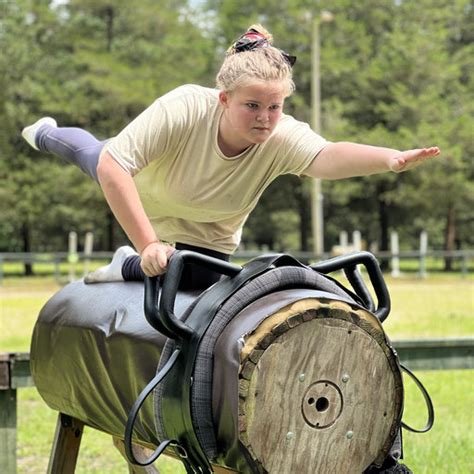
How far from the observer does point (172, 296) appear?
2.30 meters

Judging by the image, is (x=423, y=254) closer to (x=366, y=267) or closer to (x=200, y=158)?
(x=200, y=158)

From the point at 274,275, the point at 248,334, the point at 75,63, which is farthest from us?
the point at 75,63

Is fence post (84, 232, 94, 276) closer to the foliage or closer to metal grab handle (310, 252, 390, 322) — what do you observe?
the foliage

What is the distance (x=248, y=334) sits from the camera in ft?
7.11

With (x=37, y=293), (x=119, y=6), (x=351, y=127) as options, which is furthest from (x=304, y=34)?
(x=37, y=293)

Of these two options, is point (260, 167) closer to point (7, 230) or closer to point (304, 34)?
point (304, 34)

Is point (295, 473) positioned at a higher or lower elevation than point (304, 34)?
Answer: lower

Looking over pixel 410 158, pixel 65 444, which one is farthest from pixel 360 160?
pixel 65 444

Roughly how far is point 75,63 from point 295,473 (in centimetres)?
3275

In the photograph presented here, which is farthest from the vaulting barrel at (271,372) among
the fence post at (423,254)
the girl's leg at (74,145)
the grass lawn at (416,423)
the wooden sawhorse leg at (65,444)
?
the fence post at (423,254)

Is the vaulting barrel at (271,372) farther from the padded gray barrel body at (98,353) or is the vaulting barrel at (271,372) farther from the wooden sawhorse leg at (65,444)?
the wooden sawhorse leg at (65,444)

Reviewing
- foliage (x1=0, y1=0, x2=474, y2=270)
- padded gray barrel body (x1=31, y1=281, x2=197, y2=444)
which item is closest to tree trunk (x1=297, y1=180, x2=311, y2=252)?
foliage (x1=0, y1=0, x2=474, y2=270)

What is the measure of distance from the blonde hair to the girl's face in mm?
17

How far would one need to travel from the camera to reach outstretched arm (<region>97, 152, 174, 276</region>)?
254 cm
